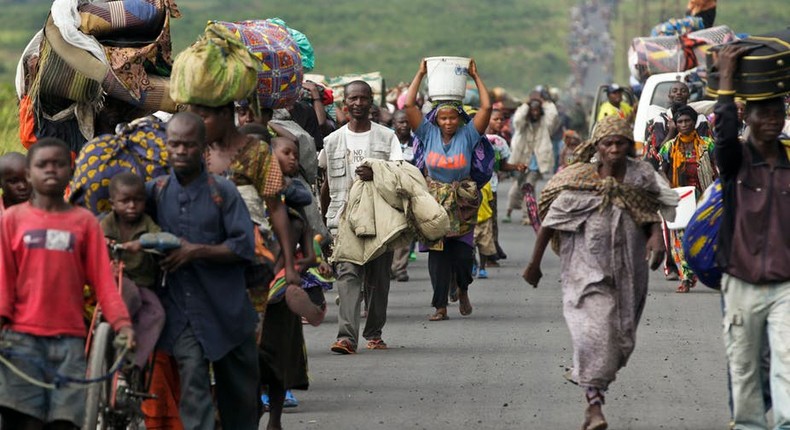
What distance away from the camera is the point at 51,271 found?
23.8 ft

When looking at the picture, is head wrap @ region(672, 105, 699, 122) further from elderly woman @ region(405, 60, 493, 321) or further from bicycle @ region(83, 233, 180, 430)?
bicycle @ region(83, 233, 180, 430)

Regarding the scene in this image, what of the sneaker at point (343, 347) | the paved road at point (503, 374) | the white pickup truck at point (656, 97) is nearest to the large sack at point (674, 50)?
the white pickup truck at point (656, 97)

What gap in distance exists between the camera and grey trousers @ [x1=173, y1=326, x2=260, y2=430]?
7.78 meters

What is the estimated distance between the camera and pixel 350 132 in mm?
13484

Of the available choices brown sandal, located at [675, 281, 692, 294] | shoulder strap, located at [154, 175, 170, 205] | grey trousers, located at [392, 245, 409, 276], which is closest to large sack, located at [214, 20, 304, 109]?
shoulder strap, located at [154, 175, 170, 205]

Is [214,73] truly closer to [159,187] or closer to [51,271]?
[159,187]

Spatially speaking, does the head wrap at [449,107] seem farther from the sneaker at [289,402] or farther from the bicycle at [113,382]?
the bicycle at [113,382]

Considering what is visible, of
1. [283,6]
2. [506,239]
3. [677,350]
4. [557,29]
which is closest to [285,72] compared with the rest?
[677,350]

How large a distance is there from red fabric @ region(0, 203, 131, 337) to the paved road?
2.77 meters

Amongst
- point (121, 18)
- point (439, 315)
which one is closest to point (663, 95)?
point (439, 315)

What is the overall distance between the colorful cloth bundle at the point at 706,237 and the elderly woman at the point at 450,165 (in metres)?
5.79

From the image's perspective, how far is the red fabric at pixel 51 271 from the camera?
7238 mm

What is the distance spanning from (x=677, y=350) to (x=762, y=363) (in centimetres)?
440

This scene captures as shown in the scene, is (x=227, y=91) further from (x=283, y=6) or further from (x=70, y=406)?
(x=283, y=6)
